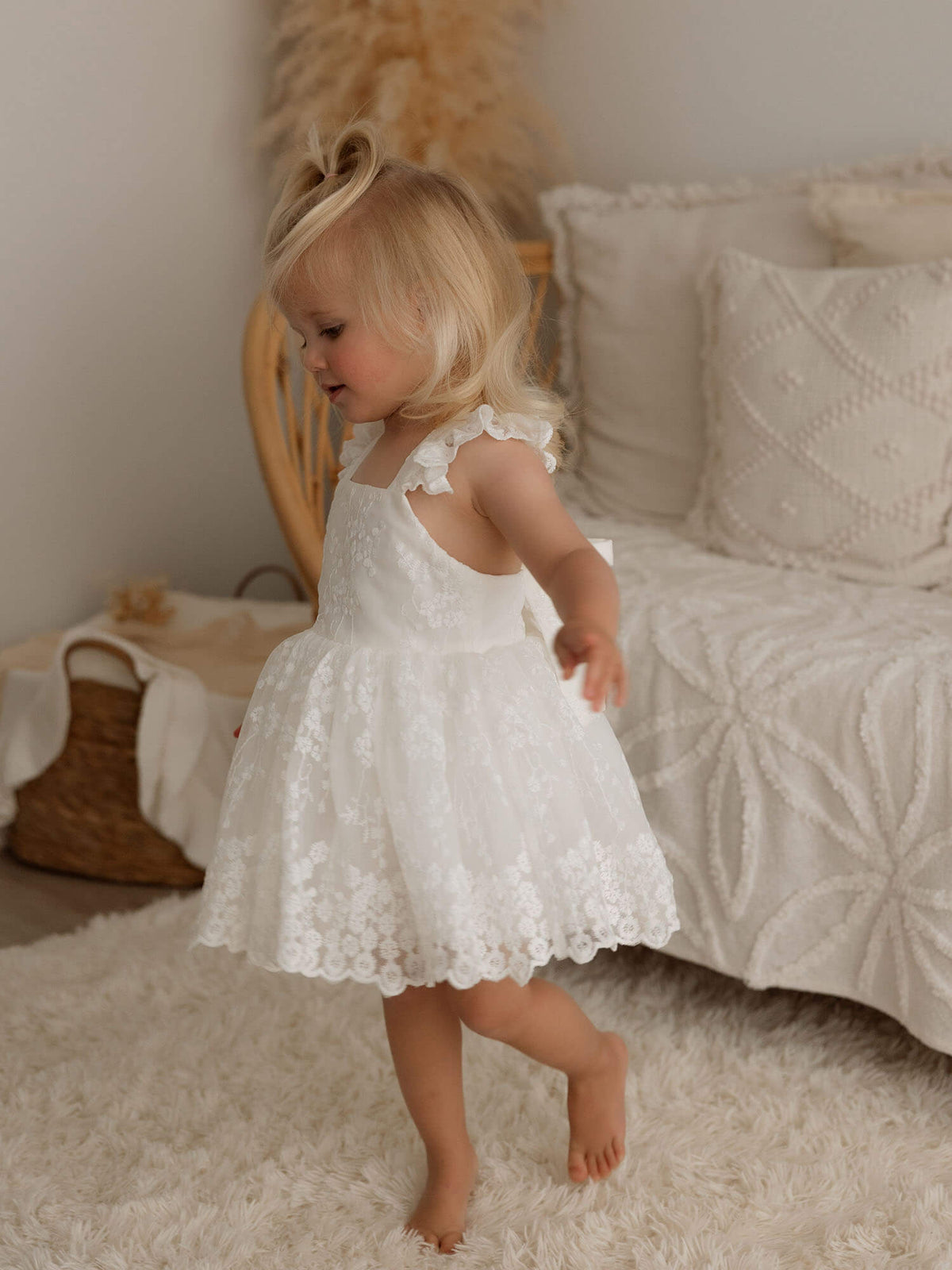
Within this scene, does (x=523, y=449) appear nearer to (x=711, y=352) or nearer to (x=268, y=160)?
(x=711, y=352)

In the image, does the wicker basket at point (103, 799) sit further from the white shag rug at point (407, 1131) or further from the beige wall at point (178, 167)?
the beige wall at point (178, 167)

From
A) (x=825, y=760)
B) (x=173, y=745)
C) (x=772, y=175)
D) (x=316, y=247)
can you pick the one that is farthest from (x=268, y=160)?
(x=825, y=760)

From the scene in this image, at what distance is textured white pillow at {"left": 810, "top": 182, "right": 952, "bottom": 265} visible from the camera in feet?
4.70

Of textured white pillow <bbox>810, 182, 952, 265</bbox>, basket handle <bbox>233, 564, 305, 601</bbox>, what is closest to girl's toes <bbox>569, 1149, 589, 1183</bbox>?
textured white pillow <bbox>810, 182, 952, 265</bbox>

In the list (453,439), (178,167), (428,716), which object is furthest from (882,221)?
(178,167)

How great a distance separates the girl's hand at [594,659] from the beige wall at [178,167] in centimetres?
130

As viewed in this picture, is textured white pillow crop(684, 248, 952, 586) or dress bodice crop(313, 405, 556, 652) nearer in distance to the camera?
dress bodice crop(313, 405, 556, 652)

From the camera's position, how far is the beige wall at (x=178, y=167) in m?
1.73

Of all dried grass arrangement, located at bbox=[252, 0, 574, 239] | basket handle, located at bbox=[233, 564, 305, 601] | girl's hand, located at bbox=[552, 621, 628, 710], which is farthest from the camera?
basket handle, located at bbox=[233, 564, 305, 601]

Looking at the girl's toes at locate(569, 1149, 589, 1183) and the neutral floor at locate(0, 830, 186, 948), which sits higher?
the girl's toes at locate(569, 1149, 589, 1183)

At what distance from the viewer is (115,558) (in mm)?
2082

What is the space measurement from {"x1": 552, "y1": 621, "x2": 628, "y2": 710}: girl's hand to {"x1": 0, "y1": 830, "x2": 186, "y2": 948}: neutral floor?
1.06m

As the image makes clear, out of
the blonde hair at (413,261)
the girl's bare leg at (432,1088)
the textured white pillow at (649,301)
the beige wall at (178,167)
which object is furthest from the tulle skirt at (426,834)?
the beige wall at (178,167)

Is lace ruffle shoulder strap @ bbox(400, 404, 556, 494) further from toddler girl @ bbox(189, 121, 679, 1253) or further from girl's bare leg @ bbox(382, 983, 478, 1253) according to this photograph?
girl's bare leg @ bbox(382, 983, 478, 1253)
